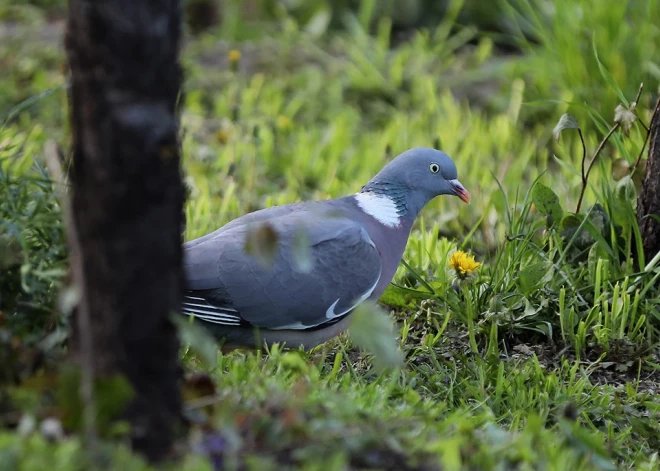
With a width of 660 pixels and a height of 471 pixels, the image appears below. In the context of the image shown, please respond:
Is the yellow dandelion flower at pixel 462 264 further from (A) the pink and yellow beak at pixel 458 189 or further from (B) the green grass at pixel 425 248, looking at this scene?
(A) the pink and yellow beak at pixel 458 189

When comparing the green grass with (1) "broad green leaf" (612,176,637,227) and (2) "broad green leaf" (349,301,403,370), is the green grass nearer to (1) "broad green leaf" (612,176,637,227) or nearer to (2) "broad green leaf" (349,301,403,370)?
(1) "broad green leaf" (612,176,637,227)

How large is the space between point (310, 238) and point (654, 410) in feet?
4.21

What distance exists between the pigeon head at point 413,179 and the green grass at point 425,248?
23cm

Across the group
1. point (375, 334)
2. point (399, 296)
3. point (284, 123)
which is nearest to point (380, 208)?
point (399, 296)

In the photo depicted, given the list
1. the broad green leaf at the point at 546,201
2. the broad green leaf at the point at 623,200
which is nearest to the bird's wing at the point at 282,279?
the broad green leaf at the point at 546,201

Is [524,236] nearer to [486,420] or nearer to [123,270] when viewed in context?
[486,420]

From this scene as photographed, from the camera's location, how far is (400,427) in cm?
233

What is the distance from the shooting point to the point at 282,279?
3236 mm

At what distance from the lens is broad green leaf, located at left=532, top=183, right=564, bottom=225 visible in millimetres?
3670

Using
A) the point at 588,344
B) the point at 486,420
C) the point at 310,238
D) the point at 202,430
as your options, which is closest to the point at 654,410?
the point at 588,344

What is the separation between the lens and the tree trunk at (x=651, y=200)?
11.9 ft

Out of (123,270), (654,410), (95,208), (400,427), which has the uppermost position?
(95,208)

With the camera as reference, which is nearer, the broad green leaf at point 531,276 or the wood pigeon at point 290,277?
the wood pigeon at point 290,277

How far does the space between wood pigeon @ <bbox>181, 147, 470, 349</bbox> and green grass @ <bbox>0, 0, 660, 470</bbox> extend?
0.45 feet
